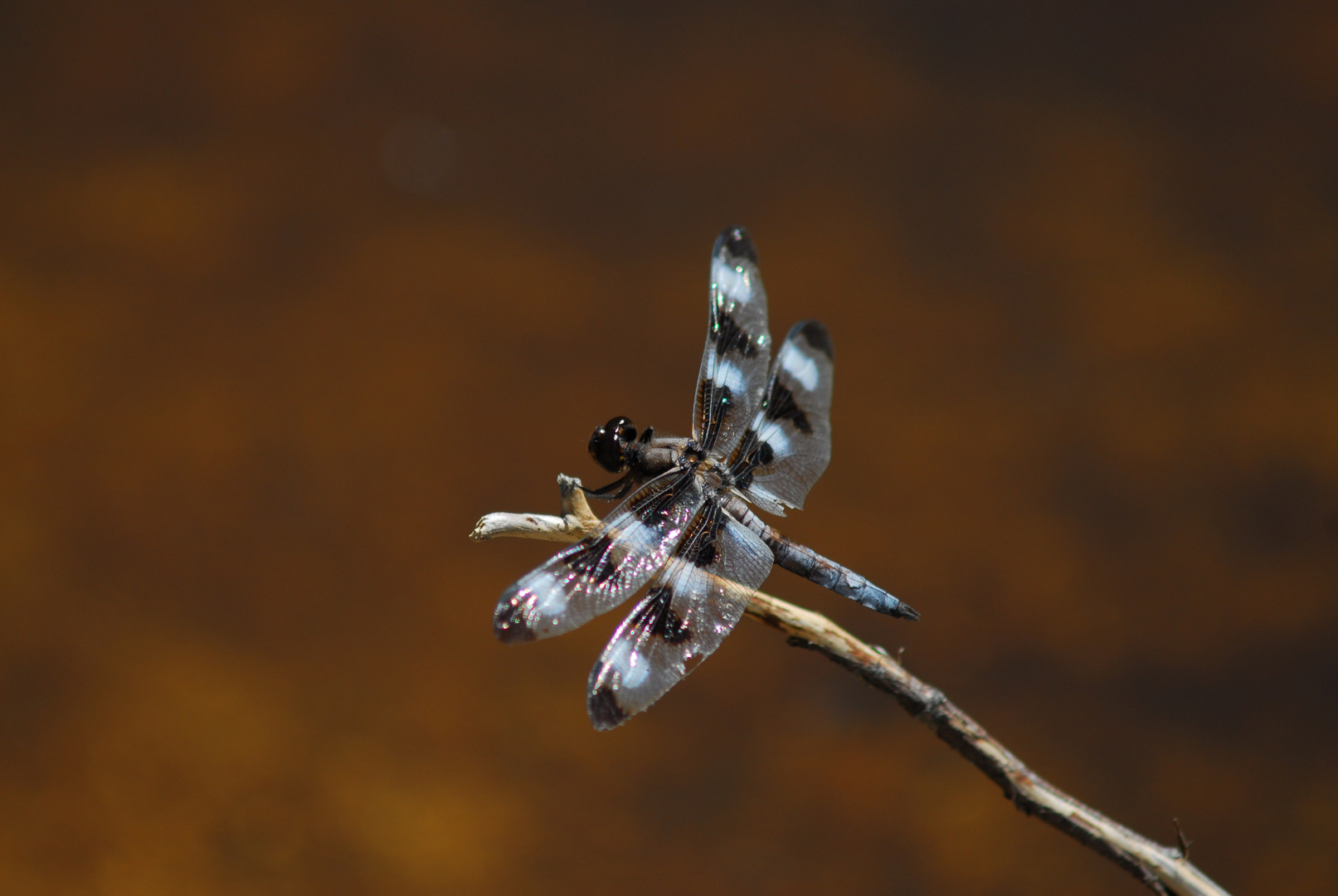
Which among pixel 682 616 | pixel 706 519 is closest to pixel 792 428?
pixel 706 519

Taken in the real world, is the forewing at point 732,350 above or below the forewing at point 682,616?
above

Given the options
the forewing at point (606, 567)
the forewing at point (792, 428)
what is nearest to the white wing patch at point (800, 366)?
the forewing at point (792, 428)

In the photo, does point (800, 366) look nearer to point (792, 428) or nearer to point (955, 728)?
point (792, 428)

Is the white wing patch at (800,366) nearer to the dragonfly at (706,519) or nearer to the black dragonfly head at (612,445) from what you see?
the dragonfly at (706,519)

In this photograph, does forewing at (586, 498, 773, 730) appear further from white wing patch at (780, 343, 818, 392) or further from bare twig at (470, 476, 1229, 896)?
white wing patch at (780, 343, 818, 392)

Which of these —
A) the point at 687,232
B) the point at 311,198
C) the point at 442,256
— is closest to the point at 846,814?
the point at 687,232
